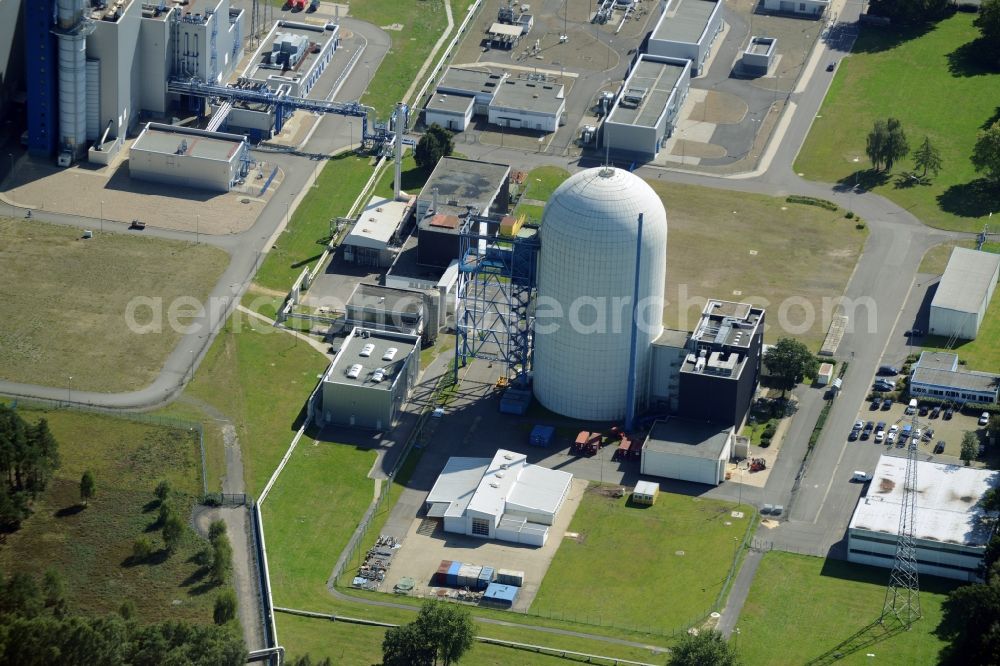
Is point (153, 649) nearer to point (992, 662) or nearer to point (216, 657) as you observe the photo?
point (216, 657)

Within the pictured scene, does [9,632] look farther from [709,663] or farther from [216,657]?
[709,663]

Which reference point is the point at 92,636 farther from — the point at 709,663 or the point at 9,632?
Result: the point at 709,663

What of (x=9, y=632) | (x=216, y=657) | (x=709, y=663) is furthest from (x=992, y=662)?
(x=9, y=632)

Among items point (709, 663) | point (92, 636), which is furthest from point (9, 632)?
point (709, 663)

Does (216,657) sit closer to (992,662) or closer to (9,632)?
(9,632)

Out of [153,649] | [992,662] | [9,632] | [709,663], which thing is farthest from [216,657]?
[992,662]
